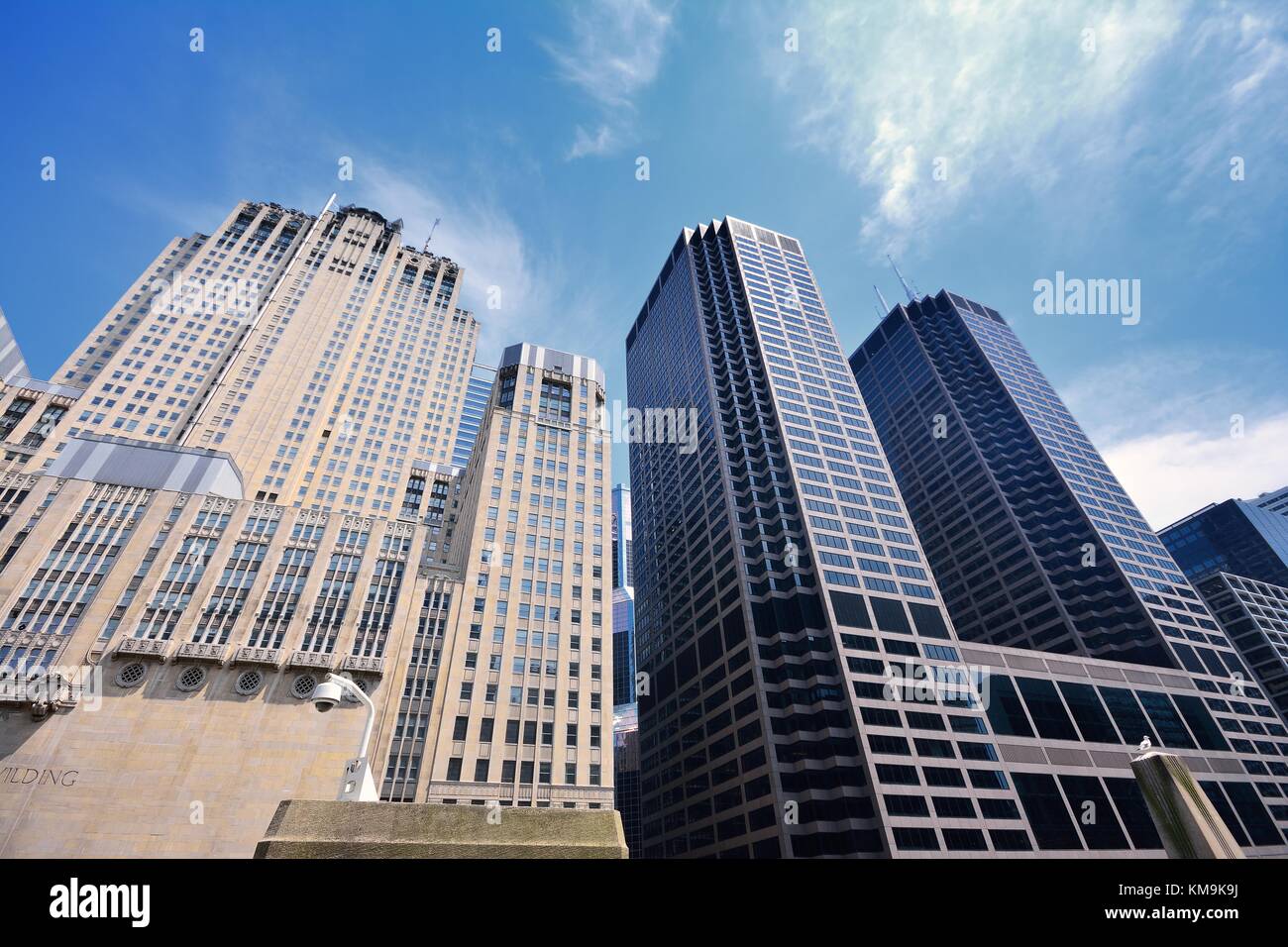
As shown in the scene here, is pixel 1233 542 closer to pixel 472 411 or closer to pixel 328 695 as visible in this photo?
pixel 472 411

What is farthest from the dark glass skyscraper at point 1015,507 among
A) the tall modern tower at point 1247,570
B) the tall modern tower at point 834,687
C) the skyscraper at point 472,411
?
the skyscraper at point 472,411

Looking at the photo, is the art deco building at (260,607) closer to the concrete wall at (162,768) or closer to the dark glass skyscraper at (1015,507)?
the concrete wall at (162,768)

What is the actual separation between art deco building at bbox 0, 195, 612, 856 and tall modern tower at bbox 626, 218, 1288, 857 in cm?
3072

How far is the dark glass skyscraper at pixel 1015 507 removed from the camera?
111000mm

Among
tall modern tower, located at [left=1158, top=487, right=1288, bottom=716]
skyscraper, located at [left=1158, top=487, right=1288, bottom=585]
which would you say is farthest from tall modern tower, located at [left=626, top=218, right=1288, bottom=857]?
skyscraper, located at [left=1158, top=487, right=1288, bottom=585]

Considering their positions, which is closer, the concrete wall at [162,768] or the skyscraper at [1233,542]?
the concrete wall at [162,768]

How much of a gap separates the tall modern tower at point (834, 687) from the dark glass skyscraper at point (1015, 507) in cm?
751

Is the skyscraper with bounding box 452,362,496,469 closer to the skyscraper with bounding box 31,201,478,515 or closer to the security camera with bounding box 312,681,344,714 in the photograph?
the skyscraper with bounding box 31,201,478,515

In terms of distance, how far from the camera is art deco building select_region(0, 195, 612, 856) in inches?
1794

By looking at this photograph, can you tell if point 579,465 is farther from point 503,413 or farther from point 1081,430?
point 1081,430

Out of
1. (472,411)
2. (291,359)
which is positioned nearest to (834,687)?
(291,359)

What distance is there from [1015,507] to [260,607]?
13815cm
